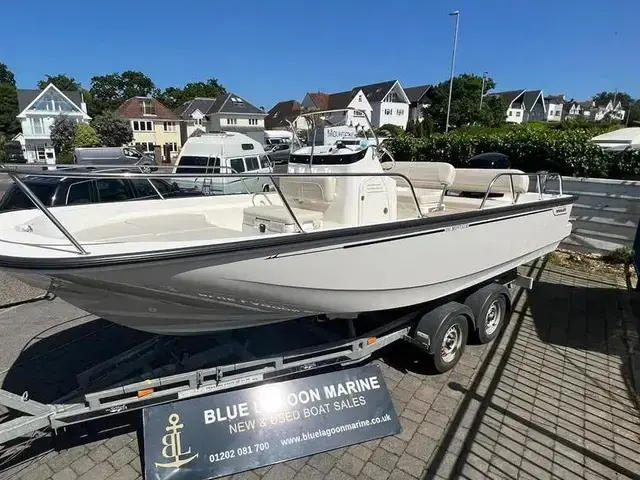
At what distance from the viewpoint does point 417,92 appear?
188 ft

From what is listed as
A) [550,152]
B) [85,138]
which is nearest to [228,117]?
[85,138]

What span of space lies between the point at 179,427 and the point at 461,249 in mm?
2668

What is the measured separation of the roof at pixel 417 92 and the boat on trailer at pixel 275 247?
55855mm

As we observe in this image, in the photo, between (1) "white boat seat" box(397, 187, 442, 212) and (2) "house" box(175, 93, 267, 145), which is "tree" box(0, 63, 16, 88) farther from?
(1) "white boat seat" box(397, 187, 442, 212)

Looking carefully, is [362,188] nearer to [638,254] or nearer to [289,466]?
[289,466]

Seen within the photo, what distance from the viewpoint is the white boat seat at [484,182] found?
15.7ft

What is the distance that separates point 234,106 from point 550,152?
39304mm

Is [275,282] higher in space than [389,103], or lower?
lower

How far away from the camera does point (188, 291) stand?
248 centimetres

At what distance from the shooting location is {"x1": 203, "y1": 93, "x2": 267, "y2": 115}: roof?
42675mm

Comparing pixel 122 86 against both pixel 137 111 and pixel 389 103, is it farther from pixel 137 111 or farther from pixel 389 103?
pixel 389 103

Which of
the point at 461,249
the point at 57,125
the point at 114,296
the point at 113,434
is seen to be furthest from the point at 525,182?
the point at 57,125

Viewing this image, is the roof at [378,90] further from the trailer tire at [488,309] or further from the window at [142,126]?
the trailer tire at [488,309]

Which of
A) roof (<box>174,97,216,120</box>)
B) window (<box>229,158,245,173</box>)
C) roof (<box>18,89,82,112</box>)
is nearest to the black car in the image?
window (<box>229,158,245,173</box>)
